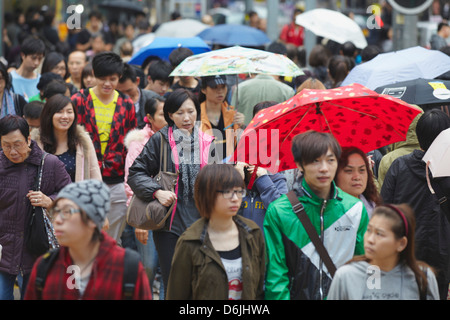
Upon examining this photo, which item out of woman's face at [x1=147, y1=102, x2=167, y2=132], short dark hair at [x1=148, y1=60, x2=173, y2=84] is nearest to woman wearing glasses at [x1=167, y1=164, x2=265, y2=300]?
woman's face at [x1=147, y1=102, x2=167, y2=132]

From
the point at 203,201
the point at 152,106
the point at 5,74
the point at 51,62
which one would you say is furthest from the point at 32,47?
the point at 203,201

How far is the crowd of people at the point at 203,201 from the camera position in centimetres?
407

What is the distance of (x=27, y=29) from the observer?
752 inches

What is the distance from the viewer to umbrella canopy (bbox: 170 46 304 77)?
7160 millimetres

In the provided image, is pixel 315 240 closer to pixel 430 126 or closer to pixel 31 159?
pixel 430 126

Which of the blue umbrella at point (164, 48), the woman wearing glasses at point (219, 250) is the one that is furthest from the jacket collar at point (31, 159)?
the blue umbrella at point (164, 48)

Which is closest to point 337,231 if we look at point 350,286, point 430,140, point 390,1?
point 350,286

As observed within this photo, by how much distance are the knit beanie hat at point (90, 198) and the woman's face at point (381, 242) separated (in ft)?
4.45

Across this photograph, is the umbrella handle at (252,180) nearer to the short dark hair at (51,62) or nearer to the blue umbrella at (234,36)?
Answer: the short dark hair at (51,62)

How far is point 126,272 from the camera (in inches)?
155

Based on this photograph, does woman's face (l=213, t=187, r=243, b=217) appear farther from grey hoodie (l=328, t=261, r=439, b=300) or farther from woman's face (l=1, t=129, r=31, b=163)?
woman's face (l=1, t=129, r=31, b=163)

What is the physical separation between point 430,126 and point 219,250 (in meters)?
2.08

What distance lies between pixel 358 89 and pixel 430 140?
2.55ft
